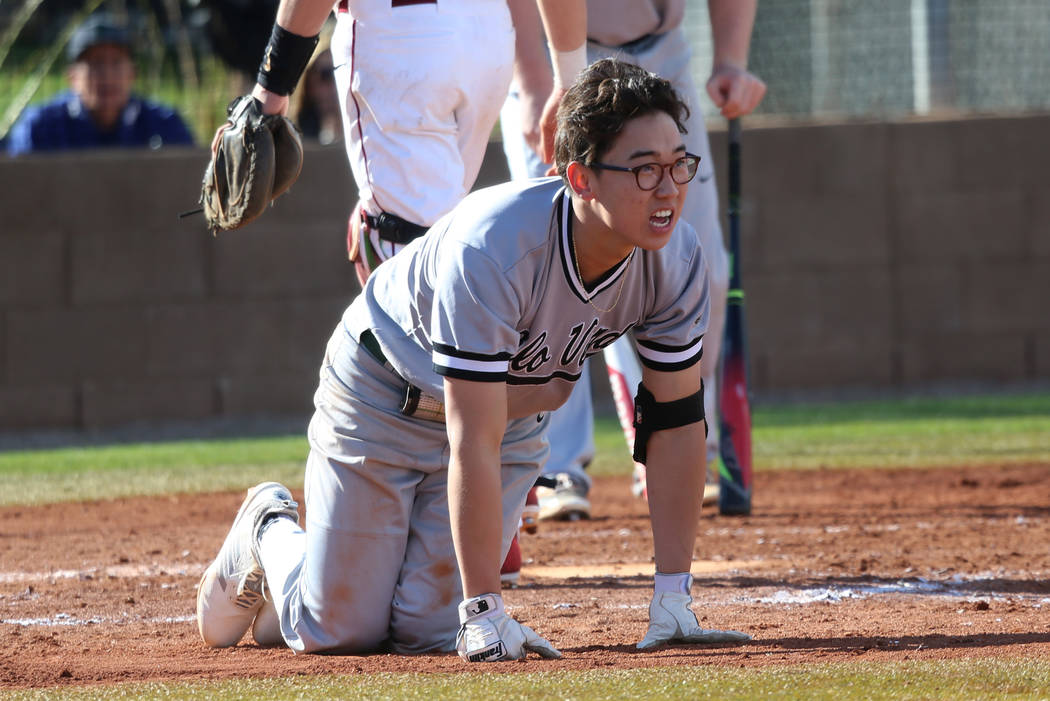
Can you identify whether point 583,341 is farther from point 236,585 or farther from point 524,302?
point 236,585

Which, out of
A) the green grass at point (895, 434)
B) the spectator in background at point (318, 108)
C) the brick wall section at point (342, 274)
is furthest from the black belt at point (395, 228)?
the spectator in background at point (318, 108)

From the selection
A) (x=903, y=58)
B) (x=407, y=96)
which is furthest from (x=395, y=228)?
(x=903, y=58)

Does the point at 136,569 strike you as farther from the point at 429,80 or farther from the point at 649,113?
the point at 649,113

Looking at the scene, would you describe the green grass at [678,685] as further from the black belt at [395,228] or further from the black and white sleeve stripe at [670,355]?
the black belt at [395,228]

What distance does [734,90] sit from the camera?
16.7 ft

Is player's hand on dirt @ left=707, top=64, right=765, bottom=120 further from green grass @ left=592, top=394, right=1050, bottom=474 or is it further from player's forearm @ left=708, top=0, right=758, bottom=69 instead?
green grass @ left=592, top=394, right=1050, bottom=474

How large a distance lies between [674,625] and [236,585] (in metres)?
1.09

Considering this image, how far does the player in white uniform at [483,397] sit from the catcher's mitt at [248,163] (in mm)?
634

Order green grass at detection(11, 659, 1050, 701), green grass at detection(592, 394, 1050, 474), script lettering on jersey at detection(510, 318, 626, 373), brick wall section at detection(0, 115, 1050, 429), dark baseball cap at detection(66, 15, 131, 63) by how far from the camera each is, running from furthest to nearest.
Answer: brick wall section at detection(0, 115, 1050, 429)
dark baseball cap at detection(66, 15, 131, 63)
green grass at detection(592, 394, 1050, 474)
script lettering on jersey at detection(510, 318, 626, 373)
green grass at detection(11, 659, 1050, 701)

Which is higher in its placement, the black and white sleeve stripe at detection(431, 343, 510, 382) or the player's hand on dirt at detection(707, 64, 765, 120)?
the player's hand on dirt at detection(707, 64, 765, 120)

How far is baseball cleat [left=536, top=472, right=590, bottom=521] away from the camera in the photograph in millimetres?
5363

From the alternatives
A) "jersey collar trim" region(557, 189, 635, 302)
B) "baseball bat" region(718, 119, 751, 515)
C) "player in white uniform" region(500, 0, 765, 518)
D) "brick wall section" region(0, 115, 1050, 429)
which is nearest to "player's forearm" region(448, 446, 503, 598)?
"jersey collar trim" region(557, 189, 635, 302)

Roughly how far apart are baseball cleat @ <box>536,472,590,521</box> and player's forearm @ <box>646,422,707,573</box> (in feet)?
6.82

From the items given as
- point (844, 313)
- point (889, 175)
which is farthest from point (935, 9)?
point (844, 313)
